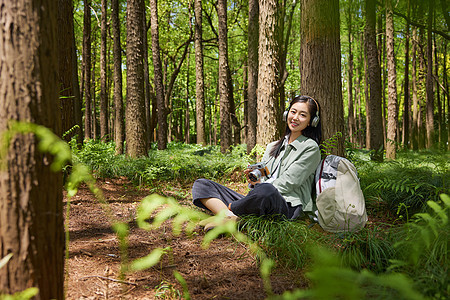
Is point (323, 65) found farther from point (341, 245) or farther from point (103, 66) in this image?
point (103, 66)

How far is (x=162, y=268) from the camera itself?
2.49m

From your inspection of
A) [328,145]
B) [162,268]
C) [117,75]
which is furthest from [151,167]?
[117,75]

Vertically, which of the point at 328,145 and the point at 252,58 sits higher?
the point at 252,58

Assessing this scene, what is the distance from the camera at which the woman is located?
324cm

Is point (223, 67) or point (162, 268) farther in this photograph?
point (223, 67)

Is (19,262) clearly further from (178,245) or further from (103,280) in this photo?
(178,245)

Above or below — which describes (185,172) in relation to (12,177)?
below

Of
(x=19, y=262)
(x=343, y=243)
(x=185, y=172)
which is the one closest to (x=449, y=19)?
(x=343, y=243)

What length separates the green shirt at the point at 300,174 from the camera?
3.33 meters

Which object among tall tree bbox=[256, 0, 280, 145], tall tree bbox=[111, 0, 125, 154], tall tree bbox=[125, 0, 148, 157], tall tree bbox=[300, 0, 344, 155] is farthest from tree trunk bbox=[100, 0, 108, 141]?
→ tall tree bbox=[300, 0, 344, 155]

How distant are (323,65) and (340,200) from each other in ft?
7.60

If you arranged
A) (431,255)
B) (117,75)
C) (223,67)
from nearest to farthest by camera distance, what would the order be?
1. (431,255)
2. (223,67)
3. (117,75)

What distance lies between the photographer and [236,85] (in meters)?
27.8

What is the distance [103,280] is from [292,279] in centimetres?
140
